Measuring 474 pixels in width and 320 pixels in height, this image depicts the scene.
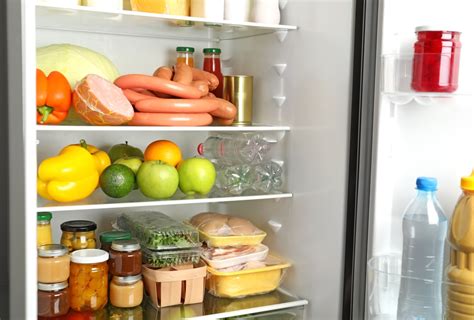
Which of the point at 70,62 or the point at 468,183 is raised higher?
the point at 70,62

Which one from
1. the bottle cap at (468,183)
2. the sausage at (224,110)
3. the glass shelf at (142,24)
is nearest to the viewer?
the bottle cap at (468,183)

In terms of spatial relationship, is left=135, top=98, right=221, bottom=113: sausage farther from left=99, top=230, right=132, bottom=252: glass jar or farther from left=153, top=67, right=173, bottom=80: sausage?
left=99, top=230, right=132, bottom=252: glass jar

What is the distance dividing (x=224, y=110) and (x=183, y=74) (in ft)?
0.55

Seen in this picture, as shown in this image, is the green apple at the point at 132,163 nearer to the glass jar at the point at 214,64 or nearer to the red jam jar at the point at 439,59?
the glass jar at the point at 214,64

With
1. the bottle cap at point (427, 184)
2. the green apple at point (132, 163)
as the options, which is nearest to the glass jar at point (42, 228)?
the green apple at point (132, 163)

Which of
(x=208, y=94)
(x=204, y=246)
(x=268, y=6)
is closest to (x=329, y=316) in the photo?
(x=204, y=246)

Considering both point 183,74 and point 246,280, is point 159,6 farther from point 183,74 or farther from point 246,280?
point 246,280

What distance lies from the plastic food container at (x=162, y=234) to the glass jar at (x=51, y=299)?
0.95 feet

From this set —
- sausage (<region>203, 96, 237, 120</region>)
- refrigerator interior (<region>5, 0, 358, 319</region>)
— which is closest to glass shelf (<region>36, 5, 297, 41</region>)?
refrigerator interior (<region>5, 0, 358, 319</region>)

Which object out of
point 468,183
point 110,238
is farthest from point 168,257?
point 468,183

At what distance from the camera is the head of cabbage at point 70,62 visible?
182 cm

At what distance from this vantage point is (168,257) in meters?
1.86

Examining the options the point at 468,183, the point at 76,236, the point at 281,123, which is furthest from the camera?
the point at 281,123

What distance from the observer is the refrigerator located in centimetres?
154
